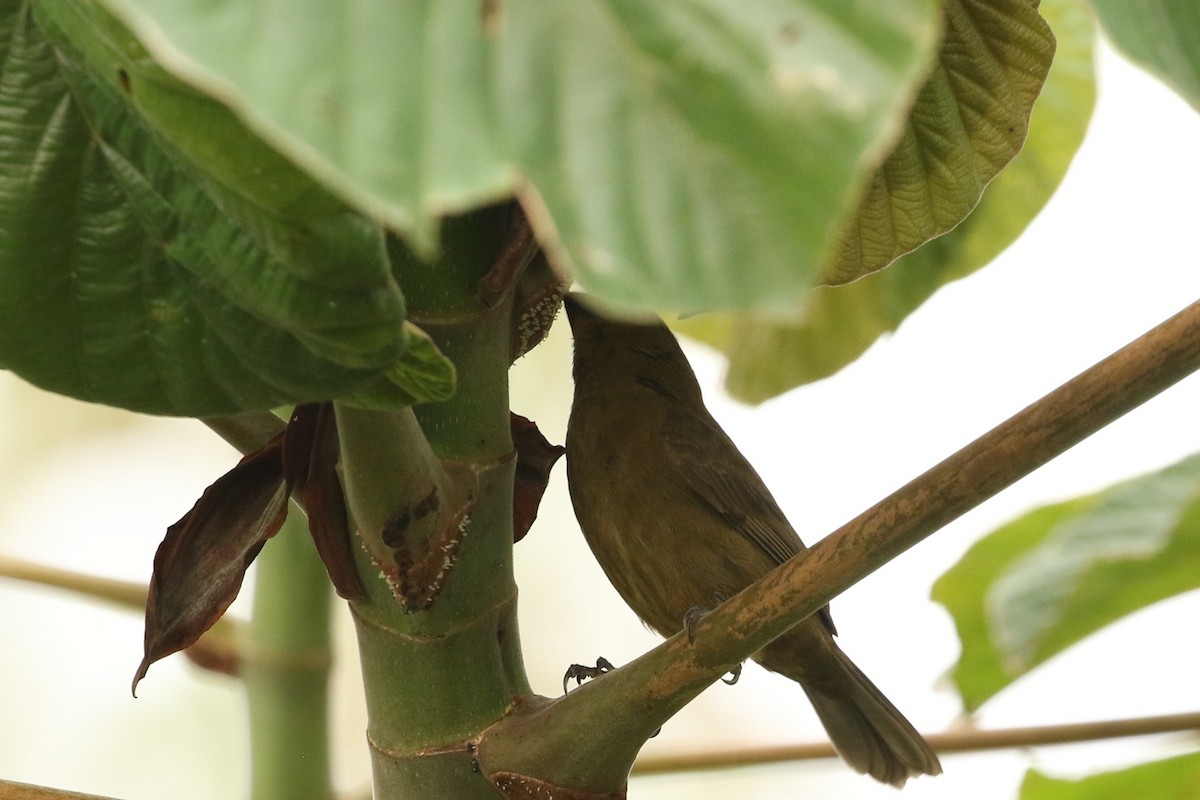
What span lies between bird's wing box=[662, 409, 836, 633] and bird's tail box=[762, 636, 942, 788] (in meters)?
0.09

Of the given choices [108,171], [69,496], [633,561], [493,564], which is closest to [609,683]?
[493,564]

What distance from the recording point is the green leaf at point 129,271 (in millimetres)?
853

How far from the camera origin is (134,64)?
783 millimetres

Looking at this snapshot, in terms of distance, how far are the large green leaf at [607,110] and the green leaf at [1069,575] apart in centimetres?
112

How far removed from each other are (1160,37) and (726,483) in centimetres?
172

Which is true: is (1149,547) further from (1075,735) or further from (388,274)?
(388,274)

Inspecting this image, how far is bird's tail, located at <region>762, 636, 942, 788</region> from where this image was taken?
2436mm

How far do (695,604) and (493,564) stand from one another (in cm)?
116

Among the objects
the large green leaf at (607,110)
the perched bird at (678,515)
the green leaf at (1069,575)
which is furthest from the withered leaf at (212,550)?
the perched bird at (678,515)

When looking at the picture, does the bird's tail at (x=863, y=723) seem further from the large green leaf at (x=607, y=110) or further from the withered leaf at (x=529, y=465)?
the large green leaf at (x=607, y=110)

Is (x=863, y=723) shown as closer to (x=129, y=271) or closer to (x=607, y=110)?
(x=129, y=271)

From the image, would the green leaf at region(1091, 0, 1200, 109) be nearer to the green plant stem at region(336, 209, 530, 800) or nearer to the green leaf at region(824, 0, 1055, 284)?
the green plant stem at region(336, 209, 530, 800)

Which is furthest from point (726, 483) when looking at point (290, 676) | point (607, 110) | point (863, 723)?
point (607, 110)

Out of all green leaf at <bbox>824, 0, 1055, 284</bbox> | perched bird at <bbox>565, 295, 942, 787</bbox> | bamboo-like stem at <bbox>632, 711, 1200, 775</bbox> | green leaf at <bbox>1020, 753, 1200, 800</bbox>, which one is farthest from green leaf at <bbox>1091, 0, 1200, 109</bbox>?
perched bird at <bbox>565, 295, 942, 787</bbox>
